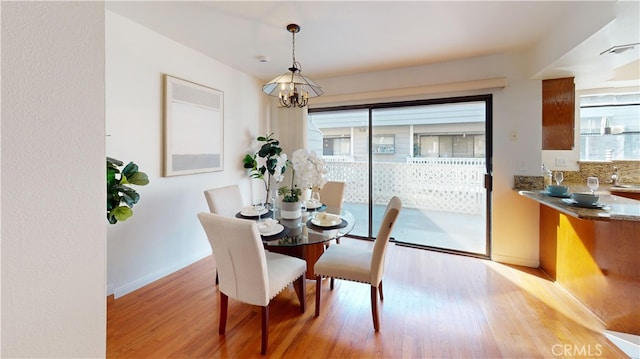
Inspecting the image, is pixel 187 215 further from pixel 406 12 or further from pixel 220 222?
pixel 406 12

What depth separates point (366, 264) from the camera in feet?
6.69

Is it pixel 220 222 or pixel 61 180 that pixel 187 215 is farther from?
pixel 61 180

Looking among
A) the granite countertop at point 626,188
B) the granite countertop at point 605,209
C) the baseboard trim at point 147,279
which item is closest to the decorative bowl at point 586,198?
the granite countertop at point 605,209

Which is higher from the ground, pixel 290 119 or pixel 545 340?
pixel 290 119

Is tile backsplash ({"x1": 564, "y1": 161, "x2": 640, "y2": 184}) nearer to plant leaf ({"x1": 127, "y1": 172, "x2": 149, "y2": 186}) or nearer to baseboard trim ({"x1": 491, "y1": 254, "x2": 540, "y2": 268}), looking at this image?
baseboard trim ({"x1": 491, "y1": 254, "x2": 540, "y2": 268})

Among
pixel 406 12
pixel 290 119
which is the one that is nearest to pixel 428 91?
pixel 406 12

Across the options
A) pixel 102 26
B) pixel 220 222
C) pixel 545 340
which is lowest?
pixel 545 340

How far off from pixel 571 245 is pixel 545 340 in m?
0.99

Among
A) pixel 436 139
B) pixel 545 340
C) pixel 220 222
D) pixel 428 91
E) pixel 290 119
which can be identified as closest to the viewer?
pixel 220 222

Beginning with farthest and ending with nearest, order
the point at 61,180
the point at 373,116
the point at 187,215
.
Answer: the point at 373,116 < the point at 187,215 < the point at 61,180

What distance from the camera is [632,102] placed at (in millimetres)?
3365

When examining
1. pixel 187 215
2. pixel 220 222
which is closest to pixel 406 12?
pixel 220 222

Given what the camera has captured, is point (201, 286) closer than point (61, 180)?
No

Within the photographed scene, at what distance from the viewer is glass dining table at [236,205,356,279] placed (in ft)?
6.37
